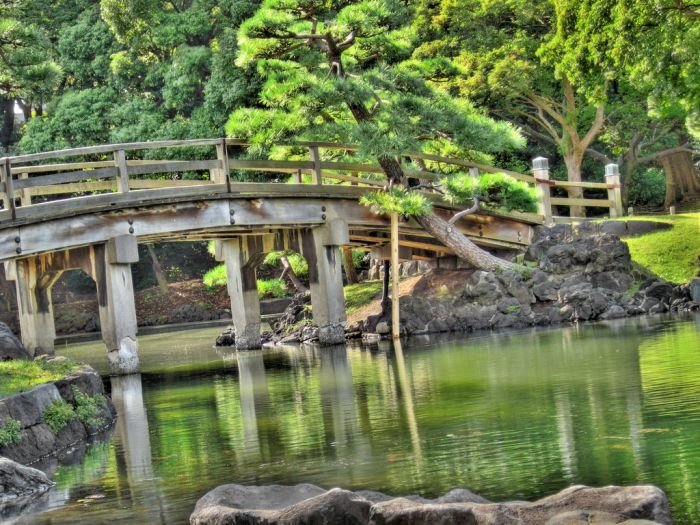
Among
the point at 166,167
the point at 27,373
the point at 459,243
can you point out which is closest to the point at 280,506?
the point at 27,373

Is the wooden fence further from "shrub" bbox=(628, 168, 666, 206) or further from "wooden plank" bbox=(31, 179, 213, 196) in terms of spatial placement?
"shrub" bbox=(628, 168, 666, 206)

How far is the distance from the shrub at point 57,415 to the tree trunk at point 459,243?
1341 cm

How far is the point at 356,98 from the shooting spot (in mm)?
23453

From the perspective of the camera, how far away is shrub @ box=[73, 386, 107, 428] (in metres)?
13.8

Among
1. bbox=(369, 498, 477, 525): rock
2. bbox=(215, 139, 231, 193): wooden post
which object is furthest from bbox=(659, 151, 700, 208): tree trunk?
bbox=(369, 498, 477, 525): rock

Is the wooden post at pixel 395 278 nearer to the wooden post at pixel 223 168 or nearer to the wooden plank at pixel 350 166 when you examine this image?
the wooden plank at pixel 350 166

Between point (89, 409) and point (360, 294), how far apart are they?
50.2 feet

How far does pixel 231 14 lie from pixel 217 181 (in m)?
13.1

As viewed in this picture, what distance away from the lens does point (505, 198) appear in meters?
26.1

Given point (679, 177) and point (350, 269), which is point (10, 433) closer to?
point (350, 269)

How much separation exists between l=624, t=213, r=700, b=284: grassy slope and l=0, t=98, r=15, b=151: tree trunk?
2650 cm

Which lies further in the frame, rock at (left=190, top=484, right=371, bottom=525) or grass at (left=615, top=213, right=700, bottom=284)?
grass at (left=615, top=213, right=700, bottom=284)

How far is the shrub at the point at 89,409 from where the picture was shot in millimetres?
13805

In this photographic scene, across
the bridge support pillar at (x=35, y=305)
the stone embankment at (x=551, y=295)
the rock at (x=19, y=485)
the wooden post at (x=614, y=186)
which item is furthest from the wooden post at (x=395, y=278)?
the rock at (x=19, y=485)
